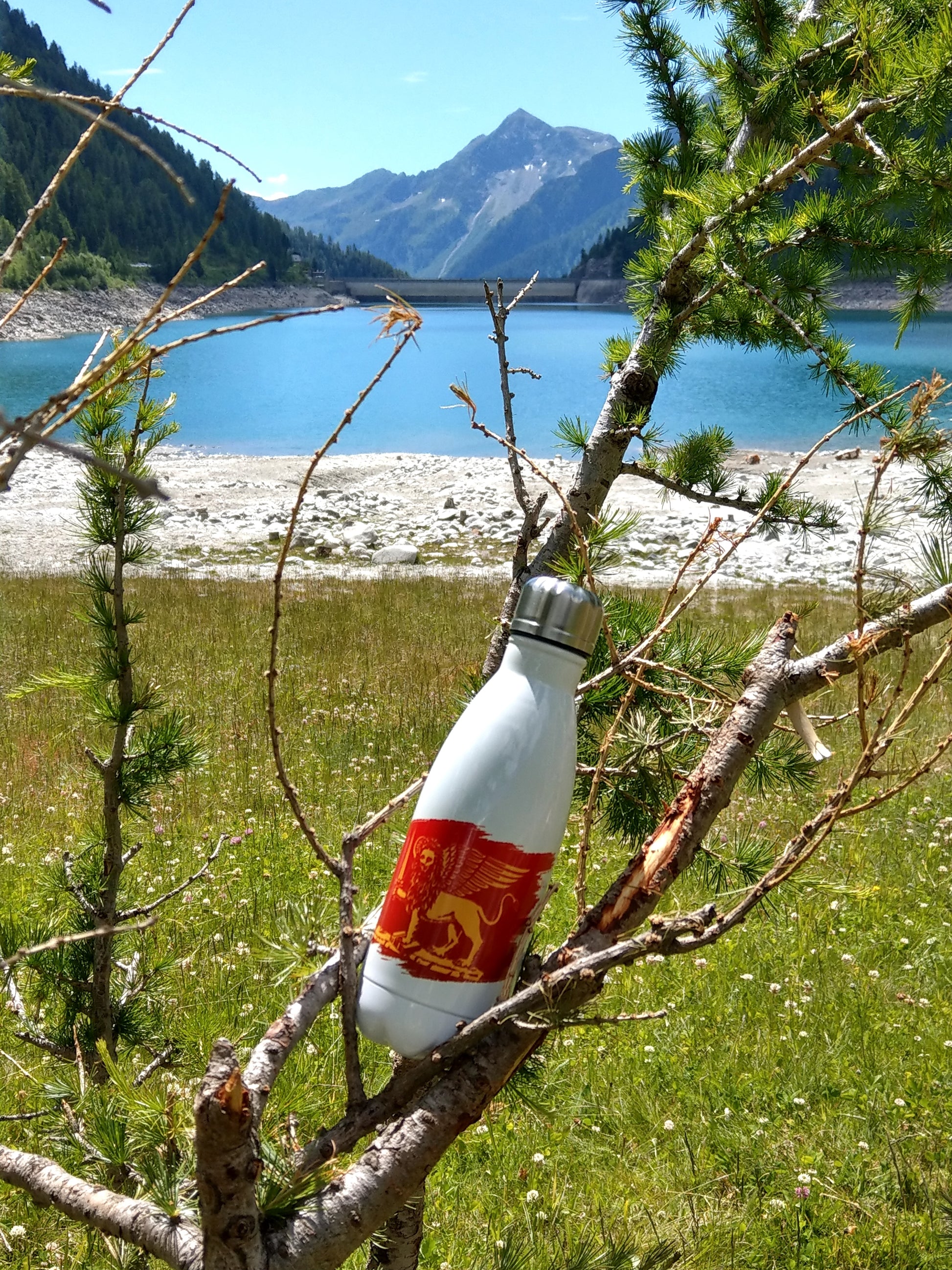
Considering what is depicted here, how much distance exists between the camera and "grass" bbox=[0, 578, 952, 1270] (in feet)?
9.12

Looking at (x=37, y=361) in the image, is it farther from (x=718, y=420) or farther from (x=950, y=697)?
(x=950, y=697)

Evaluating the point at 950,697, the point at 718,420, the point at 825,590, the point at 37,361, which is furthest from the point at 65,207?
the point at 950,697

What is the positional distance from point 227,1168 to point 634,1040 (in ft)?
11.0

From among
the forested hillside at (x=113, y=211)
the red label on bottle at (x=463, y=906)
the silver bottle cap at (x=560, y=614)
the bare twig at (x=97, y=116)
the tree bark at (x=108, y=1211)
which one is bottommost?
the tree bark at (x=108, y=1211)

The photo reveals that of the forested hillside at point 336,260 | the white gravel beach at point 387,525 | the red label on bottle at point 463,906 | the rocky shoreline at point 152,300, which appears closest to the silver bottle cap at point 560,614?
the red label on bottle at point 463,906

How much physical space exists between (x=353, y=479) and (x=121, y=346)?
34.9 m

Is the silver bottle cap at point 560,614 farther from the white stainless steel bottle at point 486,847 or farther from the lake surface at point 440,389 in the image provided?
the lake surface at point 440,389

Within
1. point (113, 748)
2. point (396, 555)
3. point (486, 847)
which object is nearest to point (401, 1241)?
point (486, 847)

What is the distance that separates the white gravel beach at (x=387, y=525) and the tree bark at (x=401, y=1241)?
11716 millimetres

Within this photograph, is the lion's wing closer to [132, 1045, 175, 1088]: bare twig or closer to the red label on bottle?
the red label on bottle

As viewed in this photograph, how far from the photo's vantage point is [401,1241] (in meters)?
1.59

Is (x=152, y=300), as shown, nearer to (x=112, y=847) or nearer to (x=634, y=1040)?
(x=634, y=1040)

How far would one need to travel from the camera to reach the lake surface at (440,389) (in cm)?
5112

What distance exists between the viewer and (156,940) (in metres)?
4.55
